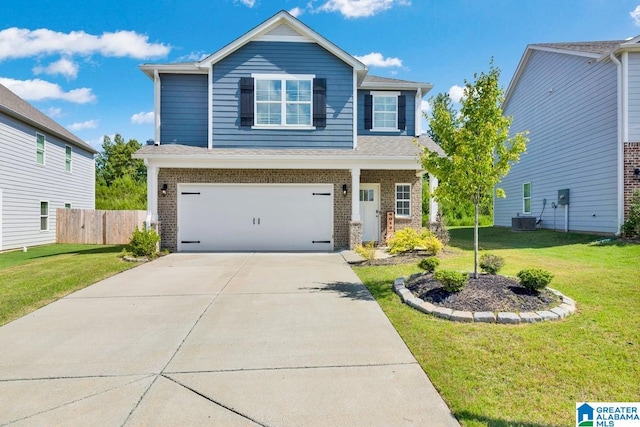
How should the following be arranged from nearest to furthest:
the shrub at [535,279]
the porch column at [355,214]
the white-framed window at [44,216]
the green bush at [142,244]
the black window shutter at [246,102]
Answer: the shrub at [535,279]
the green bush at [142,244]
the porch column at [355,214]
the black window shutter at [246,102]
the white-framed window at [44,216]

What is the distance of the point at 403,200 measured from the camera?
43.4ft

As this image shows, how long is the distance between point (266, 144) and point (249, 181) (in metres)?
1.37

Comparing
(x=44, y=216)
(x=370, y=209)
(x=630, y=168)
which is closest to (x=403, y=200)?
(x=370, y=209)

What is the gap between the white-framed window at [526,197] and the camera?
17031 mm

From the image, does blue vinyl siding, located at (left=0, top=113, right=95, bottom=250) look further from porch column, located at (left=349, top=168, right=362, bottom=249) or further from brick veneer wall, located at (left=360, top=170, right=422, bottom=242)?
brick veneer wall, located at (left=360, top=170, right=422, bottom=242)

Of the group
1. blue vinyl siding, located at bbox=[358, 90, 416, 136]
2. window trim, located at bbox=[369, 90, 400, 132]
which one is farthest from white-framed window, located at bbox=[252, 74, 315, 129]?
window trim, located at bbox=[369, 90, 400, 132]

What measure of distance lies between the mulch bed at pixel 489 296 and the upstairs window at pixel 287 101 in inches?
299

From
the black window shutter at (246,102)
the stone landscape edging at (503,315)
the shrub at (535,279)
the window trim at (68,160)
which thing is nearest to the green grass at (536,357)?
the stone landscape edging at (503,315)

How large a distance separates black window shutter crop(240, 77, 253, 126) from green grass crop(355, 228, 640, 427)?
775cm

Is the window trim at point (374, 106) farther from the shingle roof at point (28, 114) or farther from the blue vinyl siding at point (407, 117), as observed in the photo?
the shingle roof at point (28, 114)

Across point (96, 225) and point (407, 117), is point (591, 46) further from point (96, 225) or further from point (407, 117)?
point (96, 225)

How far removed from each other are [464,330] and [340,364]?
162 centimetres

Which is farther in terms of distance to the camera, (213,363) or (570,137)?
(570,137)

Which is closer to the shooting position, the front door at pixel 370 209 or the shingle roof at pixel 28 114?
the front door at pixel 370 209
